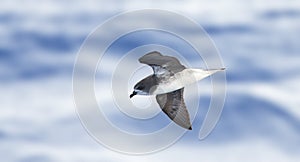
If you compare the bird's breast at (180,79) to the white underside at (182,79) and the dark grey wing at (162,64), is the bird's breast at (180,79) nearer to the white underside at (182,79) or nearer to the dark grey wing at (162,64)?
the white underside at (182,79)

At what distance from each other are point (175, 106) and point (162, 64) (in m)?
2.25

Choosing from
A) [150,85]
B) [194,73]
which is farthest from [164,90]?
[194,73]

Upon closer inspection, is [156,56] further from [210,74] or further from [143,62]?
[210,74]

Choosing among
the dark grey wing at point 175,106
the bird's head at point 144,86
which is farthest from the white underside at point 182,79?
the dark grey wing at point 175,106

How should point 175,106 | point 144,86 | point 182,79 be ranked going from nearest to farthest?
point 182,79
point 144,86
point 175,106

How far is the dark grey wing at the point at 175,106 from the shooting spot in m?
16.8

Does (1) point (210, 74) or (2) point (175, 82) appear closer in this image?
(1) point (210, 74)

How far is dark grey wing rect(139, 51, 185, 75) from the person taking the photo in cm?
1653

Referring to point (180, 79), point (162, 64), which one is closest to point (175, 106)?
point (180, 79)

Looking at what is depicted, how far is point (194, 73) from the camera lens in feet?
52.3

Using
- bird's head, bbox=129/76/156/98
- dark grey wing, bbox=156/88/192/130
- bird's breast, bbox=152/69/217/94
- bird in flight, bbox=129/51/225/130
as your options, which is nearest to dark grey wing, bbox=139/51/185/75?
bird in flight, bbox=129/51/225/130

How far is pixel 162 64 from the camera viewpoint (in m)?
16.7

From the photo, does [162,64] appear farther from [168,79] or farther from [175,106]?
[175,106]

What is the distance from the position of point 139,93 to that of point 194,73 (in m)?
2.68
